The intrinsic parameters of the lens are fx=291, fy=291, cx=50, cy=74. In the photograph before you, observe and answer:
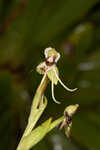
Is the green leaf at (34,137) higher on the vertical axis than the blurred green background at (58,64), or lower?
lower

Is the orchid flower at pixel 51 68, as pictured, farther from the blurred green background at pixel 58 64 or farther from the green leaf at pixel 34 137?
the blurred green background at pixel 58 64

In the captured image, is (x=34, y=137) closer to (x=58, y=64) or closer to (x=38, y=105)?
(x=38, y=105)

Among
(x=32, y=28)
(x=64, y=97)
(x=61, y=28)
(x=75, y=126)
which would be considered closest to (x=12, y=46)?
(x=32, y=28)

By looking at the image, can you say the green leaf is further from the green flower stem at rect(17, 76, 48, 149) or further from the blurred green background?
the blurred green background

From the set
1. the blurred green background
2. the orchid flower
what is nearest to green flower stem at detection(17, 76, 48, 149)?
the orchid flower

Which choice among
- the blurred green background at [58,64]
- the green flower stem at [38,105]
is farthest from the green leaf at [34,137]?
the blurred green background at [58,64]

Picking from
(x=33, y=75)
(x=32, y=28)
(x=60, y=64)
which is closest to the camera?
(x=33, y=75)

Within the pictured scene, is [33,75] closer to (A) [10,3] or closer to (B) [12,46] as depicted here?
(B) [12,46]

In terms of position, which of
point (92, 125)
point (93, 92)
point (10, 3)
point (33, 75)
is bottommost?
point (92, 125)
